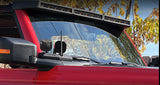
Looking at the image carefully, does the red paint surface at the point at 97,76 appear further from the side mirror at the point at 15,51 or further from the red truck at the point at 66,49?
the side mirror at the point at 15,51

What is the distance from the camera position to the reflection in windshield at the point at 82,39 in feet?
9.72

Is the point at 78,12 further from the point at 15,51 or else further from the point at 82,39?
the point at 15,51

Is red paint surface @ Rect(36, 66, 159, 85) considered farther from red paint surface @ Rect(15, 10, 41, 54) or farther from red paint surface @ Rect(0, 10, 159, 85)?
red paint surface @ Rect(15, 10, 41, 54)

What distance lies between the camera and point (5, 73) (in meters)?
2.98

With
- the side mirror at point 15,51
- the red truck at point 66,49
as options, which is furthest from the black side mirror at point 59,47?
the side mirror at point 15,51

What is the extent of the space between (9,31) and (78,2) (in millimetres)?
4688

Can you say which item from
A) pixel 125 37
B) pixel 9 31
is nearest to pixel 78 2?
pixel 9 31

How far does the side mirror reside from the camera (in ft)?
7.86

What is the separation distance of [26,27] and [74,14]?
44 cm

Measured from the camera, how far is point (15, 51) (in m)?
2.40

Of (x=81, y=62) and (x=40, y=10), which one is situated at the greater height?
(x=40, y=10)

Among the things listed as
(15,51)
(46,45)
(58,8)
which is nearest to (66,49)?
(46,45)

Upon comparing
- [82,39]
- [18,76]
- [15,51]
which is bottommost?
[18,76]

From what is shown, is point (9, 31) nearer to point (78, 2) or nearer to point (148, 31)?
point (78, 2)
